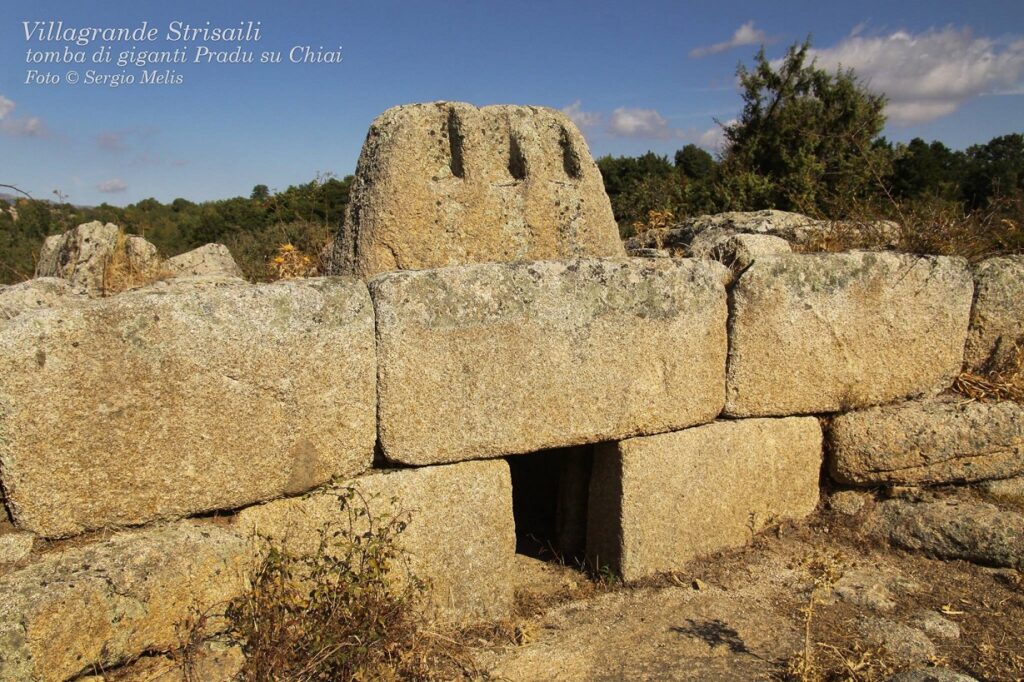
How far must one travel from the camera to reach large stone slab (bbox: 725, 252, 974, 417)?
→ 3805mm

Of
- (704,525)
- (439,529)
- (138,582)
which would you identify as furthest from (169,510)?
(704,525)

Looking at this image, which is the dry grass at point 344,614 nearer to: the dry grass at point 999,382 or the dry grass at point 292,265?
the dry grass at point 292,265

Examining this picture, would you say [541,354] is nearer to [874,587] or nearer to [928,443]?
[874,587]

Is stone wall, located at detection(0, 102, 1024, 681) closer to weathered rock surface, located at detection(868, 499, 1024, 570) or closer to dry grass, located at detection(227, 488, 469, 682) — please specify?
dry grass, located at detection(227, 488, 469, 682)

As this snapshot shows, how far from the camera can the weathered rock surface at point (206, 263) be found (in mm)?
4125

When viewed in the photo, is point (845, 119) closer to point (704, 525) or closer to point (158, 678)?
point (704, 525)

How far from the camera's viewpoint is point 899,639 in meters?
3.10

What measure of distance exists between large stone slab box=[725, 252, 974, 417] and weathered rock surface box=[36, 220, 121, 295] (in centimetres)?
299

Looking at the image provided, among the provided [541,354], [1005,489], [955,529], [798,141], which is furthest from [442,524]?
[798,141]

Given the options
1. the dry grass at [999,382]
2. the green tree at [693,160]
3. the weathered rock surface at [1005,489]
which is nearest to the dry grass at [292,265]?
the dry grass at [999,382]

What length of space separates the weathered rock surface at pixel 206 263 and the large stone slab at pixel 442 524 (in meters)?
1.63

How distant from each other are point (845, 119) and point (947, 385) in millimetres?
14797

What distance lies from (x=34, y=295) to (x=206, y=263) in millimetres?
1288

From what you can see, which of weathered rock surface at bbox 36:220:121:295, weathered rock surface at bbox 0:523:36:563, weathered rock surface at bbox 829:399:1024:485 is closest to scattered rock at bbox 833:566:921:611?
weathered rock surface at bbox 829:399:1024:485
